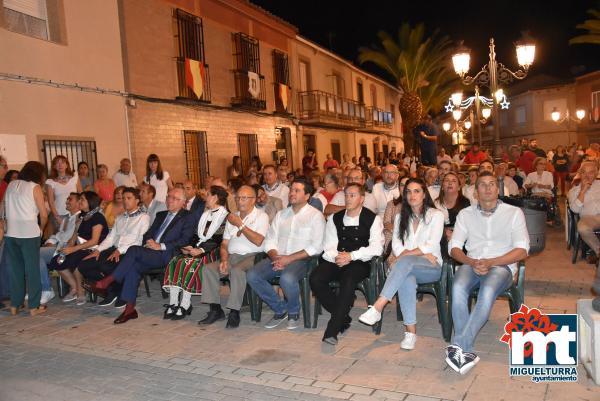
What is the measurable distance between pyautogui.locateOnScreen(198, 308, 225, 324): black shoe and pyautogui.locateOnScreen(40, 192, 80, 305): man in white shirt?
266 centimetres

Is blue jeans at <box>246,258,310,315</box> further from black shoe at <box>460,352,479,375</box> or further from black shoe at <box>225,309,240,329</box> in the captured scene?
black shoe at <box>460,352,479,375</box>

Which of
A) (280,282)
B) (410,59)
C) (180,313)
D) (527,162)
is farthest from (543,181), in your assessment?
(410,59)

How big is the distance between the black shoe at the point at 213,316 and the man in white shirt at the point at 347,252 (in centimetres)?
128

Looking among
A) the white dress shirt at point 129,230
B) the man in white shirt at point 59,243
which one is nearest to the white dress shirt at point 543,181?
the white dress shirt at point 129,230

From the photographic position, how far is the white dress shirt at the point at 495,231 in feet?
15.4

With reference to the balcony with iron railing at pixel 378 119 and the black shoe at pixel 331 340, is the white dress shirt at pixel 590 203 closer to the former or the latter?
the black shoe at pixel 331 340

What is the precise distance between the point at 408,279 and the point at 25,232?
4.68 metres

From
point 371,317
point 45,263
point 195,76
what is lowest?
point 371,317

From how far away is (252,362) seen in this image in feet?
15.2

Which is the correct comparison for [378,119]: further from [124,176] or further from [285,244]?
[285,244]

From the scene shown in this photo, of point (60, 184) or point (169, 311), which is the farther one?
point (60, 184)

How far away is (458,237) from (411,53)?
23.3 metres

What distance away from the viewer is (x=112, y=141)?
39.1 feet

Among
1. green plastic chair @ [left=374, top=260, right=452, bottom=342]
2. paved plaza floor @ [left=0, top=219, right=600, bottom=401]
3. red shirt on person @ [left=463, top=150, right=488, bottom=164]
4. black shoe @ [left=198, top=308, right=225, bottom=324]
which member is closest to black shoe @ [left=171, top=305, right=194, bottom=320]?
paved plaza floor @ [left=0, top=219, right=600, bottom=401]
